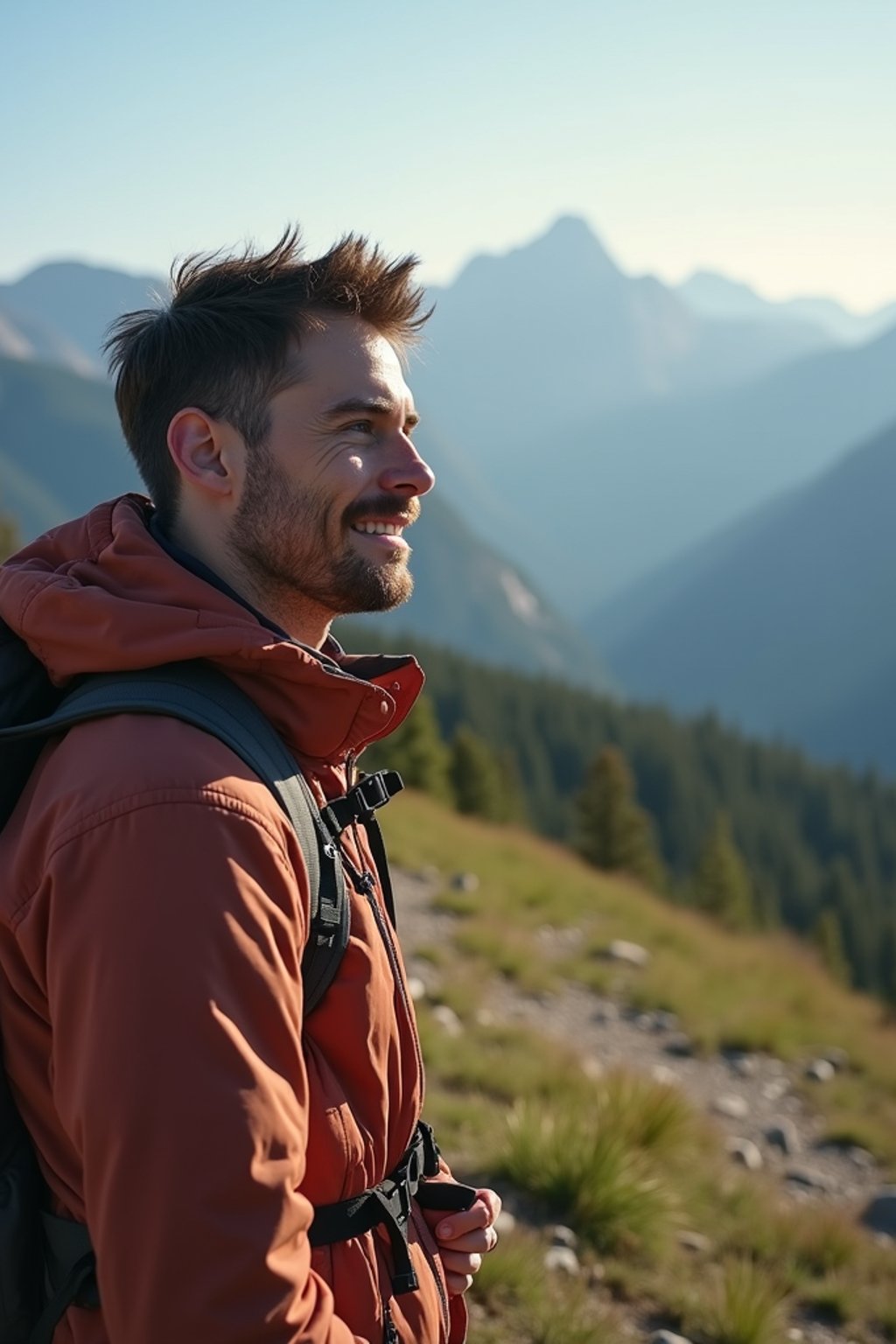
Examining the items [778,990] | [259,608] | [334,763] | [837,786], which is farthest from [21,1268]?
[837,786]

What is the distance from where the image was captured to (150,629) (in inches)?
67.8

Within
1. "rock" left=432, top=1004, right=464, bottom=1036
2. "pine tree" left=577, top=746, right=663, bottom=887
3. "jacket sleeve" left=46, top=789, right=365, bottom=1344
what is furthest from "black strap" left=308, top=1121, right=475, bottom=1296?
"pine tree" left=577, top=746, right=663, bottom=887

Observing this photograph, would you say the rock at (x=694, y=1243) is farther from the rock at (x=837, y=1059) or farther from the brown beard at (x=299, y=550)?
the rock at (x=837, y=1059)

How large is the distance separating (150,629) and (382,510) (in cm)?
56

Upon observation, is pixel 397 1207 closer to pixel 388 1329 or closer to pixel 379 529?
pixel 388 1329

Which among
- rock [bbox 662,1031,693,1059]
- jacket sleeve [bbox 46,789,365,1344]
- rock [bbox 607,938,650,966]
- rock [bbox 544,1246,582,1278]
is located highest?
jacket sleeve [bbox 46,789,365,1344]

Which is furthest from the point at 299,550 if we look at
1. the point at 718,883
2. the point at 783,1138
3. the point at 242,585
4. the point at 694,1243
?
the point at 718,883

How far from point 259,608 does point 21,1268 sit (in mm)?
1144

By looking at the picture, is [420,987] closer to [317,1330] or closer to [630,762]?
[317,1330]

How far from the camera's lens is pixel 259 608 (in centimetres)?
209

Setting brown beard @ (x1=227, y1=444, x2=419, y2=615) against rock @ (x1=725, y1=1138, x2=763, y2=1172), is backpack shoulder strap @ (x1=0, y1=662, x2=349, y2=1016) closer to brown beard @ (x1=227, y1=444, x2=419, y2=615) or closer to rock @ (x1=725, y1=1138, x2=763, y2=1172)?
brown beard @ (x1=227, y1=444, x2=419, y2=615)

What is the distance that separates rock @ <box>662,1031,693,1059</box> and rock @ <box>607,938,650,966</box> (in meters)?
1.81

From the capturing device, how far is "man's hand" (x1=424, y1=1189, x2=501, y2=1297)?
2.18m

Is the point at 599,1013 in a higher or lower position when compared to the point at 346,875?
lower
